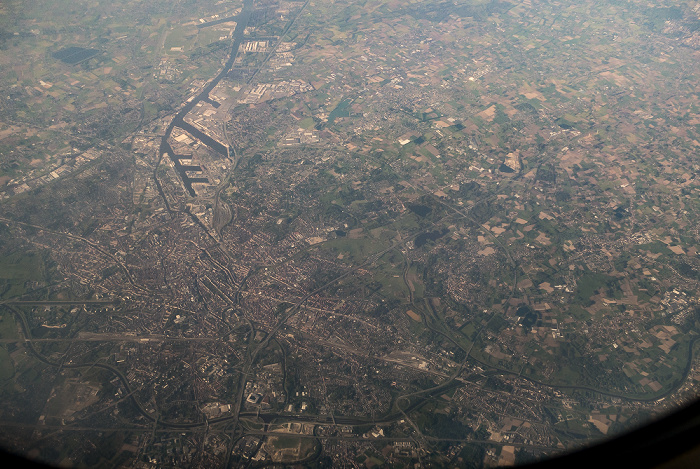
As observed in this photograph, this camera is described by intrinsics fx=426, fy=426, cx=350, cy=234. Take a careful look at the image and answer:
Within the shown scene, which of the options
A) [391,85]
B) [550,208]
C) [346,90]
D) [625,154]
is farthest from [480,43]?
[550,208]

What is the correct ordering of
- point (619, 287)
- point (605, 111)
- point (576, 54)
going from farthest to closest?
point (576, 54) → point (605, 111) → point (619, 287)

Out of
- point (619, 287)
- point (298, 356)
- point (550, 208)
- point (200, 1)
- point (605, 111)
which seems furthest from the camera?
point (200, 1)

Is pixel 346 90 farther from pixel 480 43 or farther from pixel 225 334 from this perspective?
pixel 225 334

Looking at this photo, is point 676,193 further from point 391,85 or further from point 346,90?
point 346,90

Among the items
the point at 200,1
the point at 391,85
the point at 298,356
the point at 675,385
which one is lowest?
the point at 675,385

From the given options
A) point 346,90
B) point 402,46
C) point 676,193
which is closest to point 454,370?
point 676,193

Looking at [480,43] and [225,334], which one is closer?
[225,334]

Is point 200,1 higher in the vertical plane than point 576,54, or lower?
higher
